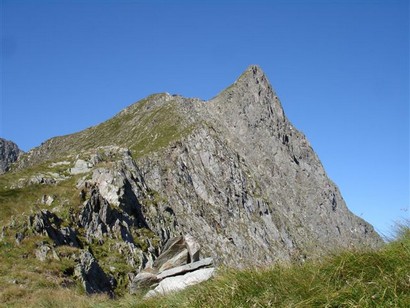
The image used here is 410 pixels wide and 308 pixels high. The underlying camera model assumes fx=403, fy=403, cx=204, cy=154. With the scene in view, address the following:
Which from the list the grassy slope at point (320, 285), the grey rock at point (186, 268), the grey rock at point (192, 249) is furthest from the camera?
the grey rock at point (192, 249)

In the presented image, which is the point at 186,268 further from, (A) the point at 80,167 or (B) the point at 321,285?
(A) the point at 80,167

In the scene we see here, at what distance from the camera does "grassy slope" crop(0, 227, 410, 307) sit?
7.11m

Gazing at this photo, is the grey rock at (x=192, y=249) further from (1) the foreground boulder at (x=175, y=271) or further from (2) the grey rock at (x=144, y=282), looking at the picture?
(2) the grey rock at (x=144, y=282)

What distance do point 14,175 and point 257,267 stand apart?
1812 inches

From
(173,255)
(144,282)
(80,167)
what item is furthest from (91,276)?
(80,167)

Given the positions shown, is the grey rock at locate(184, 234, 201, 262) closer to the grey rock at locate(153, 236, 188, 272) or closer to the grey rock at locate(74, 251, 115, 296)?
the grey rock at locate(153, 236, 188, 272)

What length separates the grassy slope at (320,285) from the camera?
711 centimetres

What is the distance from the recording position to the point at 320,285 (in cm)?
781

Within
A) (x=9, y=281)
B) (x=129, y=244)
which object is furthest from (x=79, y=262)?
(x=129, y=244)

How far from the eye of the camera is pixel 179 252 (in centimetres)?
1738

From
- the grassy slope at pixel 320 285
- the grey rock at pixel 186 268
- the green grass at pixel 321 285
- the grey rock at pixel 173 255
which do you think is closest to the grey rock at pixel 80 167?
the grey rock at pixel 173 255

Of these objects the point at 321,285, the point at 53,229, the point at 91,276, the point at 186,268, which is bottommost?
the point at 321,285

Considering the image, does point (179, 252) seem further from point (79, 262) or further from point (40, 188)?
point (40, 188)

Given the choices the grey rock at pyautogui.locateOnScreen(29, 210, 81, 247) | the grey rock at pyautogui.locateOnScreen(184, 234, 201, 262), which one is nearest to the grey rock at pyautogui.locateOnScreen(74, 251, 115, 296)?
the grey rock at pyautogui.locateOnScreen(29, 210, 81, 247)
